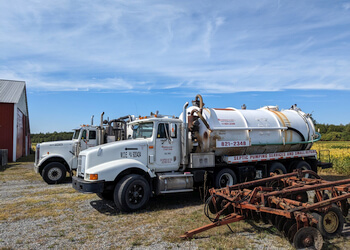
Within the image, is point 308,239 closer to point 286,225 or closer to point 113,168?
point 286,225

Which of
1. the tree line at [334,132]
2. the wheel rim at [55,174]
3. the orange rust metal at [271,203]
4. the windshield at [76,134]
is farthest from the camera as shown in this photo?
the tree line at [334,132]

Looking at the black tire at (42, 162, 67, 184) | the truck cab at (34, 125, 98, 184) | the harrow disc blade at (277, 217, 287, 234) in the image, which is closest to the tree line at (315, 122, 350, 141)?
the truck cab at (34, 125, 98, 184)

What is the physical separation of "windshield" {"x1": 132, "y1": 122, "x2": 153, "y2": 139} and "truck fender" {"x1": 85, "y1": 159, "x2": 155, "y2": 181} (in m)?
1.10

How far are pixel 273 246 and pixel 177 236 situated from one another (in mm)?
1885

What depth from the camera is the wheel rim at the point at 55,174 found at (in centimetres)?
1273

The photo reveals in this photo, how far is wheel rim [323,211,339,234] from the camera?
18.6ft

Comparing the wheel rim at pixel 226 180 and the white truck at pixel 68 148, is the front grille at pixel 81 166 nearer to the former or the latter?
the white truck at pixel 68 148

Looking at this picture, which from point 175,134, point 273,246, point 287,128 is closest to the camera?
point 273,246

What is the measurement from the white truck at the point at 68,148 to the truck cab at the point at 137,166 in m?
3.93

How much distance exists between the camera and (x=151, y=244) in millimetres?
5430

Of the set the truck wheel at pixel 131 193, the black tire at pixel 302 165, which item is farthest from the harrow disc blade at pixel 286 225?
the black tire at pixel 302 165

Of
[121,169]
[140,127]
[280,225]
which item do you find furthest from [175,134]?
[280,225]

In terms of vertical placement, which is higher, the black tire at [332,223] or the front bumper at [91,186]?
the front bumper at [91,186]

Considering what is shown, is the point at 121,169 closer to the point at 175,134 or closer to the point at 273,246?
the point at 175,134
